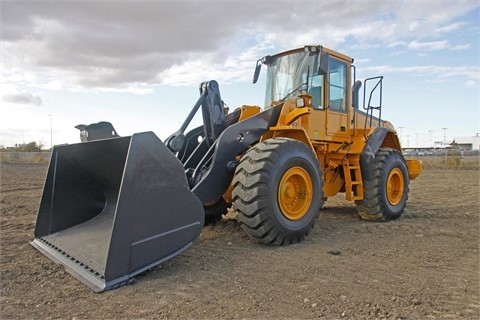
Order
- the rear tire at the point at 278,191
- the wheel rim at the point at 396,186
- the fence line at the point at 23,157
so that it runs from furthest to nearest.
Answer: the fence line at the point at 23,157
the wheel rim at the point at 396,186
the rear tire at the point at 278,191

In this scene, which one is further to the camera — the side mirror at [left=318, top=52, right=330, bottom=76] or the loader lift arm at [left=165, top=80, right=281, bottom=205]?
the side mirror at [left=318, top=52, right=330, bottom=76]

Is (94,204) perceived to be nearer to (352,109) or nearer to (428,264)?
(428,264)

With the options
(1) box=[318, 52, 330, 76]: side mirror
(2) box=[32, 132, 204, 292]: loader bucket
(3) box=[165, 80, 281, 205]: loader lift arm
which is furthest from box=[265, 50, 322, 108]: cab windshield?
(2) box=[32, 132, 204, 292]: loader bucket

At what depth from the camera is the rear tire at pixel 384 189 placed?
A: 23.4 ft

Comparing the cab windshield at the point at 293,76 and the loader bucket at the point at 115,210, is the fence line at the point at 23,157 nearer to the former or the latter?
the cab windshield at the point at 293,76

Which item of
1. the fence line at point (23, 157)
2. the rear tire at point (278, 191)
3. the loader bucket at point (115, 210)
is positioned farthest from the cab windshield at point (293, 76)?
the fence line at point (23, 157)

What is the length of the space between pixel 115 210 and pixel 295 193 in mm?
2341

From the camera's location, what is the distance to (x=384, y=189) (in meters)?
7.23

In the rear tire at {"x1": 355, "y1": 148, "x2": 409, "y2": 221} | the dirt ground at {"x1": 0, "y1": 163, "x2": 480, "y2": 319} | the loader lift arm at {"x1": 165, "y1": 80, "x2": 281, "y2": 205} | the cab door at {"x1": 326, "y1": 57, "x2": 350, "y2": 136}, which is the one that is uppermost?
the cab door at {"x1": 326, "y1": 57, "x2": 350, "y2": 136}

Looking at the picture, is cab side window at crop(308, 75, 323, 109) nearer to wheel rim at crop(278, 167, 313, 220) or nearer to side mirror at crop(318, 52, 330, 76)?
side mirror at crop(318, 52, 330, 76)

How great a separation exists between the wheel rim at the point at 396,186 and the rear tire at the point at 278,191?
9.41ft

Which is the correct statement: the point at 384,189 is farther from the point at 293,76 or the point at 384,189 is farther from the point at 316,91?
the point at 293,76

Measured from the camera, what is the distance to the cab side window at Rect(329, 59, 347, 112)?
6902 millimetres

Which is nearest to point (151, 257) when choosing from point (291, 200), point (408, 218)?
point (291, 200)
